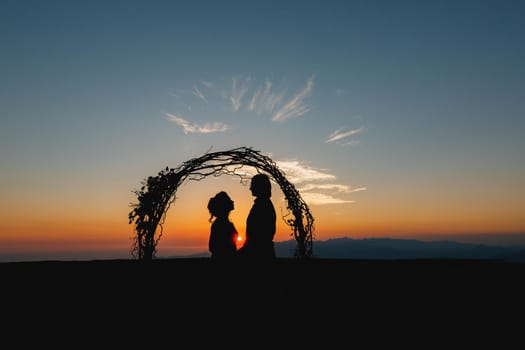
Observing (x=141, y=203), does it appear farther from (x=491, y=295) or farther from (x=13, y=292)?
(x=491, y=295)

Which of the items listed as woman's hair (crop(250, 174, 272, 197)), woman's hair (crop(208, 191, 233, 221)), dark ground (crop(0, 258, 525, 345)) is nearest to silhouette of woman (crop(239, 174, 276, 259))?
woman's hair (crop(250, 174, 272, 197))

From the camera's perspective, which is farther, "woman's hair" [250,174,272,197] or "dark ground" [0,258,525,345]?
"woman's hair" [250,174,272,197]

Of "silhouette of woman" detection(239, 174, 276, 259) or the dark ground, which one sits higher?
"silhouette of woman" detection(239, 174, 276, 259)

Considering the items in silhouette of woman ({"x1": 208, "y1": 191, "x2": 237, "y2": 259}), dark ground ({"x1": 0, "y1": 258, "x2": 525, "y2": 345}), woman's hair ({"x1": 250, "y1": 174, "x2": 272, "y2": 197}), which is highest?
woman's hair ({"x1": 250, "y1": 174, "x2": 272, "y2": 197})

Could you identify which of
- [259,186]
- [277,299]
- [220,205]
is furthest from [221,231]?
[277,299]

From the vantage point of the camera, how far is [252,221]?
23.6ft

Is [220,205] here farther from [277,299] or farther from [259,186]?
[277,299]

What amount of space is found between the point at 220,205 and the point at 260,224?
76cm

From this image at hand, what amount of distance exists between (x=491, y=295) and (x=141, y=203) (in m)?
6.84

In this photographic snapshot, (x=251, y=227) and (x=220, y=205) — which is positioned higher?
(x=220, y=205)

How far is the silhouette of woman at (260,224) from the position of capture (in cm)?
721

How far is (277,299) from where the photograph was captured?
5.66 metres

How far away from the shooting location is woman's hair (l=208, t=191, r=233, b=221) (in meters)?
7.30

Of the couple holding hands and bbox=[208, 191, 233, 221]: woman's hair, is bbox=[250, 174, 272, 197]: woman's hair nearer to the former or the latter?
the couple holding hands
